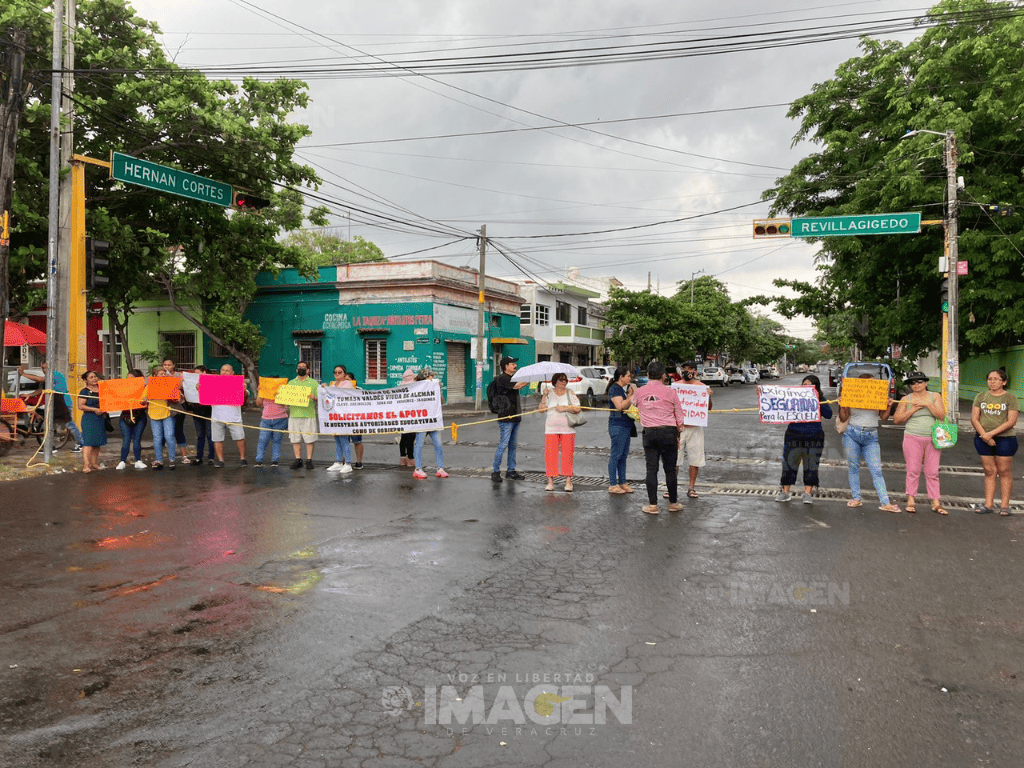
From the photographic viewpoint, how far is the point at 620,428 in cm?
1027

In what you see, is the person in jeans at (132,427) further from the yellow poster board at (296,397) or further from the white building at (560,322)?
the white building at (560,322)

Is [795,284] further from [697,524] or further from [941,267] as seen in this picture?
[697,524]

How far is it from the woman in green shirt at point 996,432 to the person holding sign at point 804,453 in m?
1.75

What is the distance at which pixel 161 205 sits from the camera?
74.4 feet

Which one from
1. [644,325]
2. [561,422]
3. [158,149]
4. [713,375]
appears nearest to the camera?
[561,422]

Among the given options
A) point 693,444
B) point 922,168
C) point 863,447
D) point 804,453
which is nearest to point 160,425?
point 693,444

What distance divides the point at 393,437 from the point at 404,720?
14.8 meters

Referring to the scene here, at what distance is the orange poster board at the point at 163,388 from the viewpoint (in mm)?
13078

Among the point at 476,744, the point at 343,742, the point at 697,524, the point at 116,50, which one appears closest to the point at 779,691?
the point at 476,744

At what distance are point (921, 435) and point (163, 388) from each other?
11701mm

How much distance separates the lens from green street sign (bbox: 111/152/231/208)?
41.3 ft

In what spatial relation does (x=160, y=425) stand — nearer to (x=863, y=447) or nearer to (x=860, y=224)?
(x=863, y=447)

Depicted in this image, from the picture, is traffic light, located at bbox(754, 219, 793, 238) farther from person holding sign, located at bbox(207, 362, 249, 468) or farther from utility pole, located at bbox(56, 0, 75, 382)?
utility pole, located at bbox(56, 0, 75, 382)

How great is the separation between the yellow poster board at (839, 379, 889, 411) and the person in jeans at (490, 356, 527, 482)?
183 inches
